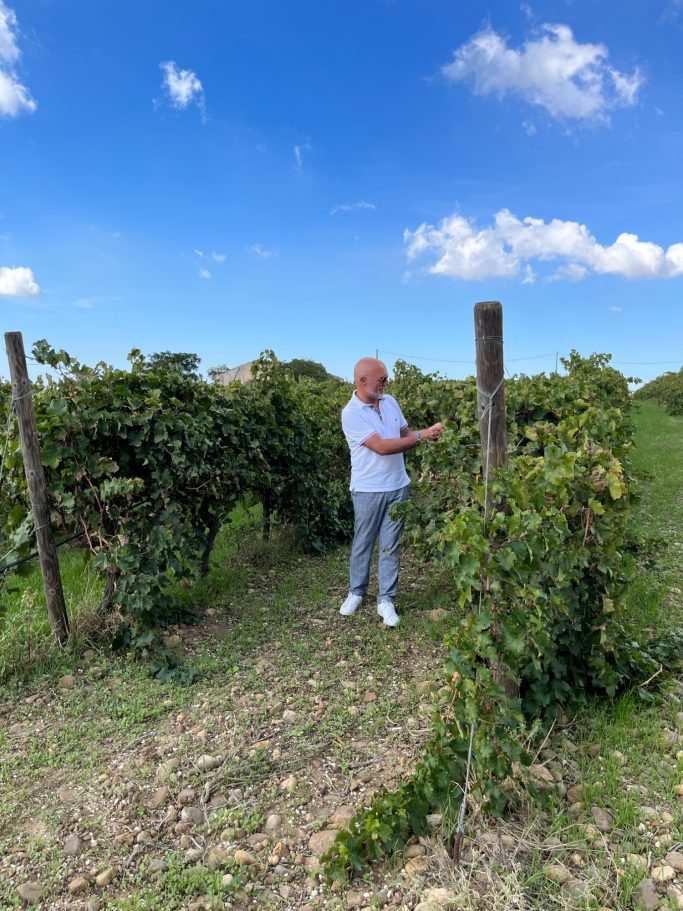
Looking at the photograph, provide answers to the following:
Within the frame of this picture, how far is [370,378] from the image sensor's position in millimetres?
4281

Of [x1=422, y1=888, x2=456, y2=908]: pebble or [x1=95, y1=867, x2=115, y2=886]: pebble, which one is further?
[x1=95, y1=867, x2=115, y2=886]: pebble

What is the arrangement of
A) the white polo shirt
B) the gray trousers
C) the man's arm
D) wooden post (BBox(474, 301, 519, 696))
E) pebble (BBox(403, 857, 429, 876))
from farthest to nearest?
1. the gray trousers
2. the white polo shirt
3. the man's arm
4. wooden post (BBox(474, 301, 519, 696))
5. pebble (BBox(403, 857, 429, 876))

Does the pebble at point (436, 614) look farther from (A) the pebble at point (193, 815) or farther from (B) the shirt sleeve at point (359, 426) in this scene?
(A) the pebble at point (193, 815)

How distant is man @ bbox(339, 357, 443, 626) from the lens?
14.0ft

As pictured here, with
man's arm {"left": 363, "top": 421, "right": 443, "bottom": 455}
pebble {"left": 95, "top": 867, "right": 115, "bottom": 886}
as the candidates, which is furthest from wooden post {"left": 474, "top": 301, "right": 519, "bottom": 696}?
pebble {"left": 95, "top": 867, "right": 115, "bottom": 886}

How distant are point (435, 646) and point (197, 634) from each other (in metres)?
1.74

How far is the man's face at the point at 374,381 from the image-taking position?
428 cm

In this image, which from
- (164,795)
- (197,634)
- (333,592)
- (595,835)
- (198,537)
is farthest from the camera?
(333,592)

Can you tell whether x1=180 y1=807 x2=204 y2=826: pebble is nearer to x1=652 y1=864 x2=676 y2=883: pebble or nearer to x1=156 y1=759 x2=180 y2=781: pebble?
x1=156 y1=759 x2=180 y2=781: pebble

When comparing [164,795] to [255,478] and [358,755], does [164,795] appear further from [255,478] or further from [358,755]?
[255,478]

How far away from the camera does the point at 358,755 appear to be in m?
2.93

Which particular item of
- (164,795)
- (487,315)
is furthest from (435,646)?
(487,315)

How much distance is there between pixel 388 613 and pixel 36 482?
2606mm

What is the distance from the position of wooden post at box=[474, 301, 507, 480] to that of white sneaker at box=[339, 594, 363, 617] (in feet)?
7.09
